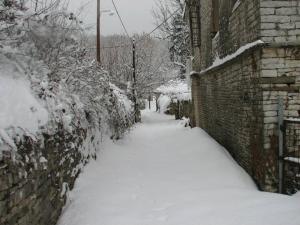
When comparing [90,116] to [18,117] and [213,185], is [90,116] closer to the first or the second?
[213,185]

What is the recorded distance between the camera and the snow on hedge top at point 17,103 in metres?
4.16

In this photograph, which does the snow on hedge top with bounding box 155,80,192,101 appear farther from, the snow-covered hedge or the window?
the snow-covered hedge

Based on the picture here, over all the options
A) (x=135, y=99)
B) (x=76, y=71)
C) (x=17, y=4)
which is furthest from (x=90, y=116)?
(x=135, y=99)

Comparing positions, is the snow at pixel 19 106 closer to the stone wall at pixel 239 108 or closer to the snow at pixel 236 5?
the stone wall at pixel 239 108

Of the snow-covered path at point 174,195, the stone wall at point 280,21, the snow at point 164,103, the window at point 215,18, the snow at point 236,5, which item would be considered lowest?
the snow-covered path at point 174,195

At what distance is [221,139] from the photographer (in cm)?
1163

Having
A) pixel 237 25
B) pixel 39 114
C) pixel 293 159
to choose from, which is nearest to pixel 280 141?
pixel 293 159

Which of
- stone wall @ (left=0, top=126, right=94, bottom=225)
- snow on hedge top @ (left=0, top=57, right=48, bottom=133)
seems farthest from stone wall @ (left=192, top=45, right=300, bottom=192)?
snow on hedge top @ (left=0, top=57, right=48, bottom=133)

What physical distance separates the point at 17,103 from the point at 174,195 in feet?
11.8

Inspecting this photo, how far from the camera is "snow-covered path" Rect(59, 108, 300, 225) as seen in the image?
5426 millimetres

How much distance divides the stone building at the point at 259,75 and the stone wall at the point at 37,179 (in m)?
3.68

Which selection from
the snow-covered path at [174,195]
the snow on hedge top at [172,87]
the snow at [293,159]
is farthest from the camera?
the snow on hedge top at [172,87]

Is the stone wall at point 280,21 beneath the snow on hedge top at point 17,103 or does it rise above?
above

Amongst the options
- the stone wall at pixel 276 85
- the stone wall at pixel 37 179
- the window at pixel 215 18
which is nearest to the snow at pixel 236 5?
the stone wall at pixel 276 85
